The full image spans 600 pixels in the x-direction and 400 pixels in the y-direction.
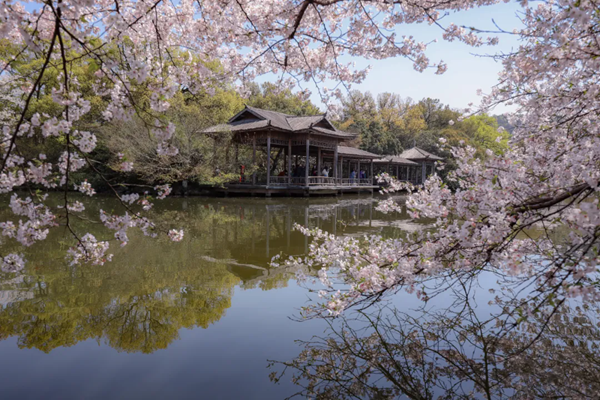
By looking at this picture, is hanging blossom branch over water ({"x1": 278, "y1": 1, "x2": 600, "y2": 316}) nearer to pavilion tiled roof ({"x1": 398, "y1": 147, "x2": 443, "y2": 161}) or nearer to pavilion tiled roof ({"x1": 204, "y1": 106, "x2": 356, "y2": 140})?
pavilion tiled roof ({"x1": 204, "y1": 106, "x2": 356, "y2": 140})

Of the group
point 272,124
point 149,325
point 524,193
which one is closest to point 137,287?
point 149,325

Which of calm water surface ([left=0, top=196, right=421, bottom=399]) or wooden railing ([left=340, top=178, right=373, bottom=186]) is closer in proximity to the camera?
calm water surface ([left=0, top=196, right=421, bottom=399])

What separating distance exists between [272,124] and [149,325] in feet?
50.5

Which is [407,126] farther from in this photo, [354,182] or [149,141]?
[149,141]

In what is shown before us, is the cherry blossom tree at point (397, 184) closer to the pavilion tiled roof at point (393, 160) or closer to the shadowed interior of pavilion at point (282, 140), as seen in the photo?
the shadowed interior of pavilion at point (282, 140)

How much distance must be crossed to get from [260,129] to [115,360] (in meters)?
16.2

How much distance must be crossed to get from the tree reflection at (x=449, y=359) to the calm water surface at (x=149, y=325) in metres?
0.28

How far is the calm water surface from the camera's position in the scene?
2750mm

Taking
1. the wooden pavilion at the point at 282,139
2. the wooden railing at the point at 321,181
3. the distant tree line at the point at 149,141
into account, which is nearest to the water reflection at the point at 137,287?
the distant tree line at the point at 149,141

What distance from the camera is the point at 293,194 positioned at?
2019cm

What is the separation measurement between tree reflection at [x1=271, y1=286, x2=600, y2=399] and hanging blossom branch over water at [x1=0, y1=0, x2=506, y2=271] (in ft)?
5.75

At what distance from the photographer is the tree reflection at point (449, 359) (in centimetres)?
261

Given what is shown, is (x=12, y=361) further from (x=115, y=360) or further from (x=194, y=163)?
(x=194, y=163)

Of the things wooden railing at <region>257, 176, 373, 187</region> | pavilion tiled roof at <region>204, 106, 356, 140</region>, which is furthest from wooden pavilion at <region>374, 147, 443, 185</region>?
pavilion tiled roof at <region>204, 106, 356, 140</region>
